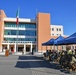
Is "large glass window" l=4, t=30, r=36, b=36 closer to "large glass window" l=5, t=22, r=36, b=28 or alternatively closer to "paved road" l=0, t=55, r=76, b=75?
"large glass window" l=5, t=22, r=36, b=28

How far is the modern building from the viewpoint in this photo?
74381mm

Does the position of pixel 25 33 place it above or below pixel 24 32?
below

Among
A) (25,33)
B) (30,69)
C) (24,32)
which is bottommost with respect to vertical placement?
(30,69)

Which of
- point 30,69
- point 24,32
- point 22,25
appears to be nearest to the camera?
point 30,69

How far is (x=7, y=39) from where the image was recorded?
7762 cm

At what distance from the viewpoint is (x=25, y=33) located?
257 ft

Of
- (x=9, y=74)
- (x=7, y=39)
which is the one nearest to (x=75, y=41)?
(x=9, y=74)

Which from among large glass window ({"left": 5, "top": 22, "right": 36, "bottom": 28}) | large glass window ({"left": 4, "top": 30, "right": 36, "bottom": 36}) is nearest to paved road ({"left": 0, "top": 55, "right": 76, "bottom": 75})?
large glass window ({"left": 4, "top": 30, "right": 36, "bottom": 36})

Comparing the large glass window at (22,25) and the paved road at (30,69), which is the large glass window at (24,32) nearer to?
the large glass window at (22,25)

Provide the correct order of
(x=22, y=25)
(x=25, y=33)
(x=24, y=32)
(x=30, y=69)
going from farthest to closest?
(x=22, y=25)
(x=24, y=32)
(x=25, y=33)
(x=30, y=69)

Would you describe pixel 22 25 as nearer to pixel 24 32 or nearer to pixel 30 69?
pixel 24 32

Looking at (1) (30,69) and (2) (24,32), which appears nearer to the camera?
(1) (30,69)

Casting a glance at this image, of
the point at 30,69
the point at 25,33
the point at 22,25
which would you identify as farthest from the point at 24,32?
the point at 30,69

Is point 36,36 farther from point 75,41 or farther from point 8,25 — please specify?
point 75,41
